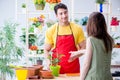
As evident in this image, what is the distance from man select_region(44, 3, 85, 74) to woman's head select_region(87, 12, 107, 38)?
1.10 meters

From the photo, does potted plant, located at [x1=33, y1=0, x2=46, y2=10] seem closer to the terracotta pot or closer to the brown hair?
the terracotta pot

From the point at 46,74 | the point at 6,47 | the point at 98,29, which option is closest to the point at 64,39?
the point at 46,74

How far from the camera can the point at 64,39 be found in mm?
3807

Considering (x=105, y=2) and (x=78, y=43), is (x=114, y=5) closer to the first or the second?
(x=105, y=2)

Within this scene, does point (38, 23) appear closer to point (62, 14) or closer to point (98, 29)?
point (62, 14)

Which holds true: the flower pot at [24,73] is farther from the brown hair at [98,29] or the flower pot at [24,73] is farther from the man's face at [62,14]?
the man's face at [62,14]

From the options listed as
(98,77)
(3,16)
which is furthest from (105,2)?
(98,77)

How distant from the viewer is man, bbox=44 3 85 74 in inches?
146

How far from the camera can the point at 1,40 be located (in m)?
5.39

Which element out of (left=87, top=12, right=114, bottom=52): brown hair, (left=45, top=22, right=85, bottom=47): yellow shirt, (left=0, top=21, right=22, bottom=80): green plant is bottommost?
(left=0, top=21, right=22, bottom=80): green plant

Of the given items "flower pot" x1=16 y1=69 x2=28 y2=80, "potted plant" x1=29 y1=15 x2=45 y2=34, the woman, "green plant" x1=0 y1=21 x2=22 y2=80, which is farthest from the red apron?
"green plant" x1=0 y1=21 x2=22 y2=80

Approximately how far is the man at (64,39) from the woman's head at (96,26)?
1099mm

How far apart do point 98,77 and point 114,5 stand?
14.3 ft

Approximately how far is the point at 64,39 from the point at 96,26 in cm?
127
